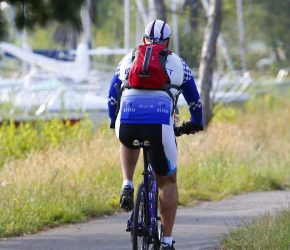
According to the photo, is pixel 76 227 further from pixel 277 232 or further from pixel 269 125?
pixel 269 125

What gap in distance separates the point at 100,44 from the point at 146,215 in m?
44.5

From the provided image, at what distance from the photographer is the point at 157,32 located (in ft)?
26.0

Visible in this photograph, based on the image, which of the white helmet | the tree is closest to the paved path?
the white helmet

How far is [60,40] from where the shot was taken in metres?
51.4

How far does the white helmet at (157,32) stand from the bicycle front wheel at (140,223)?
1.21m

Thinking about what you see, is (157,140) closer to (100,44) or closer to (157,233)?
(157,233)

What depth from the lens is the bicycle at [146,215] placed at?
7.59 metres

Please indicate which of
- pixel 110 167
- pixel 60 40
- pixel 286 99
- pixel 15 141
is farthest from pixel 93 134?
pixel 60 40

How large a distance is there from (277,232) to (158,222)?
1.11m

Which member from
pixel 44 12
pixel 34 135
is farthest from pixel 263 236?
pixel 34 135

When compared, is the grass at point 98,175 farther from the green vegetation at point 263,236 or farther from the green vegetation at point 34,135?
the green vegetation at point 263,236

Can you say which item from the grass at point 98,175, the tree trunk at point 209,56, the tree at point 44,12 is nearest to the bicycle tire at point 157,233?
the tree at point 44,12

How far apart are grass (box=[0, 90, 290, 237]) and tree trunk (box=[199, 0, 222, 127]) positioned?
0.50 metres

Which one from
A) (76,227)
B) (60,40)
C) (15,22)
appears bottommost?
(76,227)
